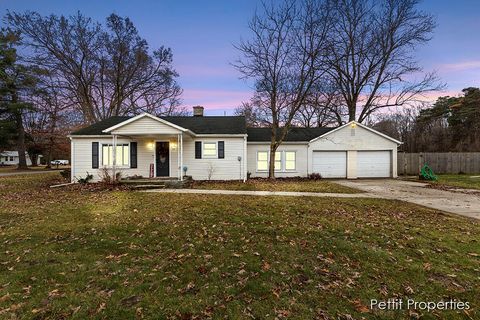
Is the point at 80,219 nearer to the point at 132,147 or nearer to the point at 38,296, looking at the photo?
the point at 38,296

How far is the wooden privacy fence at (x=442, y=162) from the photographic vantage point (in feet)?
72.8

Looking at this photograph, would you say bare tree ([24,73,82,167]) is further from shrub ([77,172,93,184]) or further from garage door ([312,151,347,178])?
garage door ([312,151,347,178])

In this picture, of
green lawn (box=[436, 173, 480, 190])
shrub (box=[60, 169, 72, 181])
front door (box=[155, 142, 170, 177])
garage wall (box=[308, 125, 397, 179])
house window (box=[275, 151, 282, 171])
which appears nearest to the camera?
green lawn (box=[436, 173, 480, 190])

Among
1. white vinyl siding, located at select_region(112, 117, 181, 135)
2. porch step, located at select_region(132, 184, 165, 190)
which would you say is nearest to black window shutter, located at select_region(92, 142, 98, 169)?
white vinyl siding, located at select_region(112, 117, 181, 135)

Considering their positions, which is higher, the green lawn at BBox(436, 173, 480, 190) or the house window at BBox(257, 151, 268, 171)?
the house window at BBox(257, 151, 268, 171)

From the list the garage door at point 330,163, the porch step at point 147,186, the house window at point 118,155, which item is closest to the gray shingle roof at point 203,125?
the house window at point 118,155

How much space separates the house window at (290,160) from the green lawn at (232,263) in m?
11.7

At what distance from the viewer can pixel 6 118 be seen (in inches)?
1248

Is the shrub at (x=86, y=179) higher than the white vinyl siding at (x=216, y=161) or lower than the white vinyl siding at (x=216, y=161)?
lower

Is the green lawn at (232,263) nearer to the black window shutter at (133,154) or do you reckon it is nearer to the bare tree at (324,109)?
the black window shutter at (133,154)

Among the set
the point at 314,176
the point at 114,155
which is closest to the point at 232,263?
the point at 114,155

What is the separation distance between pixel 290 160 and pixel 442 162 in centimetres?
1414

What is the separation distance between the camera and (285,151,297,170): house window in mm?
19641

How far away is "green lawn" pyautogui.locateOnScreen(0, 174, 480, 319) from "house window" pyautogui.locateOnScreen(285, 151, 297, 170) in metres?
11.7
